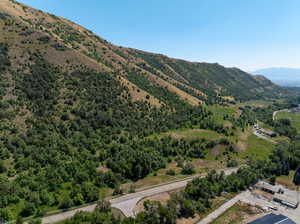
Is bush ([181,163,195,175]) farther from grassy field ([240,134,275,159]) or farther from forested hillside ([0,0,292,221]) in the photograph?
grassy field ([240,134,275,159])

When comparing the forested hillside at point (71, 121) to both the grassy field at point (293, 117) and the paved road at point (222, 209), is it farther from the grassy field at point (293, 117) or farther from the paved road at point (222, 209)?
the grassy field at point (293, 117)

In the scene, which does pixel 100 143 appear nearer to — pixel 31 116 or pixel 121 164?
pixel 121 164

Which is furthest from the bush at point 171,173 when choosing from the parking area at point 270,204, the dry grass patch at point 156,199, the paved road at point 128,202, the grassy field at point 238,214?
the parking area at point 270,204

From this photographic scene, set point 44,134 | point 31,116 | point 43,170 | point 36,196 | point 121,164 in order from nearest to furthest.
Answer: point 36,196
point 43,170
point 121,164
point 44,134
point 31,116

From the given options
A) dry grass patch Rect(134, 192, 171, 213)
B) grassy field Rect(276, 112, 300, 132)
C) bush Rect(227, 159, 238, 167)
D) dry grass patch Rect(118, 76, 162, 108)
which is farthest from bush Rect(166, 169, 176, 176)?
grassy field Rect(276, 112, 300, 132)

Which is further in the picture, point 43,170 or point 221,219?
point 43,170

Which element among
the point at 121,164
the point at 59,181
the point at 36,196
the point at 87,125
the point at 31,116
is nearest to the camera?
the point at 36,196

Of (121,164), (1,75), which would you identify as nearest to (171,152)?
(121,164)
